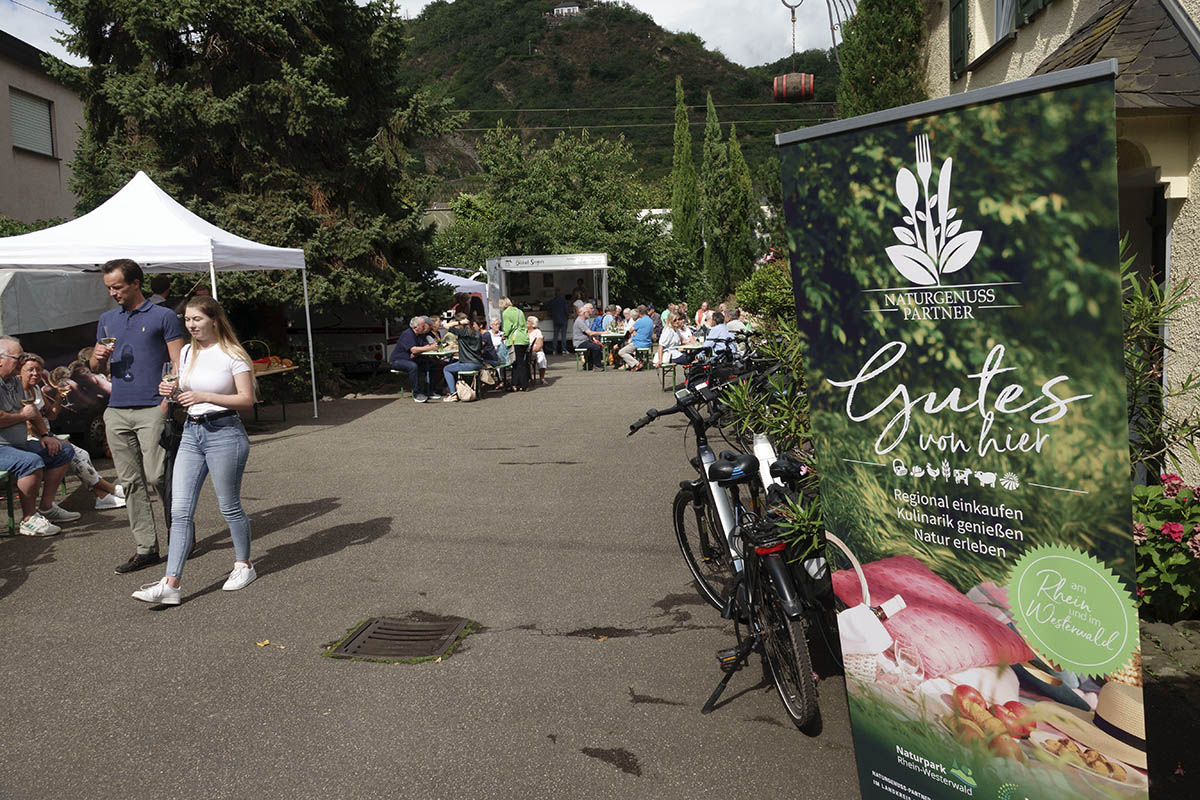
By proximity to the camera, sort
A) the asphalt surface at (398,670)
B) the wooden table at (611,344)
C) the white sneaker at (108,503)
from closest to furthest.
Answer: the asphalt surface at (398,670)
the white sneaker at (108,503)
the wooden table at (611,344)

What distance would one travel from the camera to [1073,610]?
7.56ft

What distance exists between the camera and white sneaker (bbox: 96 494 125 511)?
867 centimetres

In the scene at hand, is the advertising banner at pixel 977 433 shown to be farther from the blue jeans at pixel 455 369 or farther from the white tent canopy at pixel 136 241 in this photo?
the blue jeans at pixel 455 369

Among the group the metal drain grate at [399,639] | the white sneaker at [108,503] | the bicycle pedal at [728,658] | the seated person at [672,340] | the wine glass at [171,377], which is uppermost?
the wine glass at [171,377]

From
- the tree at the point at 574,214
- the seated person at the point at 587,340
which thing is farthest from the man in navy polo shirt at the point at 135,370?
the tree at the point at 574,214

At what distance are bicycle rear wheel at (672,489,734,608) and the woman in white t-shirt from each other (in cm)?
270

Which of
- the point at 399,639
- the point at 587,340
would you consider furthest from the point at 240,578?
the point at 587,340

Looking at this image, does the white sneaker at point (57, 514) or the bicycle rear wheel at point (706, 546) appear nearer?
the bicycle rear wheel at point (706, 546)

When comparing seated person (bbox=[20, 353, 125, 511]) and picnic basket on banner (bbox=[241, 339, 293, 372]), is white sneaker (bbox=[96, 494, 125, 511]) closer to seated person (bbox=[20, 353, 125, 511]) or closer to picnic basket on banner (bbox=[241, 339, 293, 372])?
seated person (bbox=[20, 353, 125, 511])

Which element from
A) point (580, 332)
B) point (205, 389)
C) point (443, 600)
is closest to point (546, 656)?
point (443, 600)

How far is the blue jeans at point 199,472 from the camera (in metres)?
5.81

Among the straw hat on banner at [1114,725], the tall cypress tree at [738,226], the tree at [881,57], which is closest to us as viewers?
the straw hat on banner at [1114,725]

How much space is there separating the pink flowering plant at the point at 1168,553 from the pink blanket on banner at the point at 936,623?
2846 millimetres

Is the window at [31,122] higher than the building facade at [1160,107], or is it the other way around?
the window at [31,122]
